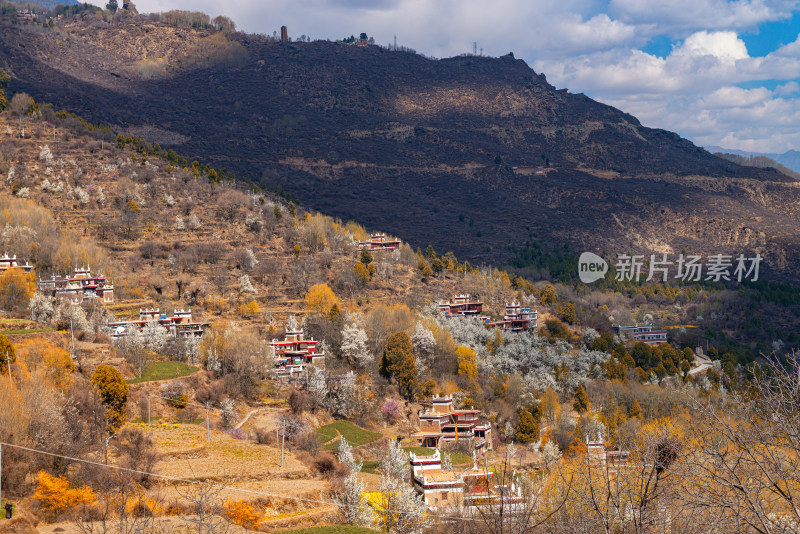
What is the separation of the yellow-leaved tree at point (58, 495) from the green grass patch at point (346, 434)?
40.6 ft

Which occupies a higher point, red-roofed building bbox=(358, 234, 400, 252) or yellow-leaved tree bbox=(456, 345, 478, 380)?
red-roofed building bbox=(358, 234, 400, 252)

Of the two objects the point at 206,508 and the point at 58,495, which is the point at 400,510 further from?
the point at 58,495

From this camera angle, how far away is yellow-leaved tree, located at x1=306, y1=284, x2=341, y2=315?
4391cm

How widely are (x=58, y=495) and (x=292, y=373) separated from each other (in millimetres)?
19184

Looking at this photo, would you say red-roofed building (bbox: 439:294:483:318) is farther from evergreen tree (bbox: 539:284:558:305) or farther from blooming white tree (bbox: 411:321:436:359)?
blooming white tree (bbox: 411:321:436:359)

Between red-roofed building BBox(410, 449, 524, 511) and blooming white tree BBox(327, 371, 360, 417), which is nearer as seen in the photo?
red-roofed building BBox(410, 449, 524, 511)

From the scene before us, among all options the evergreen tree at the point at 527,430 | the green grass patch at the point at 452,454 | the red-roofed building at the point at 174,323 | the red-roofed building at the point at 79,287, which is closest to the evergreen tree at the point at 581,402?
the evergreen tree at the point at 527,430

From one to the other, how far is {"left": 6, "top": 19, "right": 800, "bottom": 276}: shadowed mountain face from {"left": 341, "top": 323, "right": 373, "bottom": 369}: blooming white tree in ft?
136

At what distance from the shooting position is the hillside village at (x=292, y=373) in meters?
17.7

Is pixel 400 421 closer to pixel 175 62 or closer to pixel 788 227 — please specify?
pixel 788 227

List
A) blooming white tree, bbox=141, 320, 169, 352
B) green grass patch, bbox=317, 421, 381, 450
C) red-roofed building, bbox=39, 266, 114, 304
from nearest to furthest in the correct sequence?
green grass patch, bbox=317, 421, 381, 450 < blooming white tree, bbox=141, 320, 169, 352 < red-roofed building, bbox=39, 266, 114, 304

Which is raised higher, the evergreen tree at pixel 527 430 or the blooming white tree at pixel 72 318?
the blooming white tree at pixel 72 318

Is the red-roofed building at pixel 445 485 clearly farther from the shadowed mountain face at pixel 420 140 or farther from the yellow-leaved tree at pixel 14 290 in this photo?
the shadowed mountain face at pixel 420 140

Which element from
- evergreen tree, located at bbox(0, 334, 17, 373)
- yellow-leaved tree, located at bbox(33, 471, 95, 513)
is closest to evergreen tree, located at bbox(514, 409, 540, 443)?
evergreen tree, located at bbox(0, 334, 17, 373)
